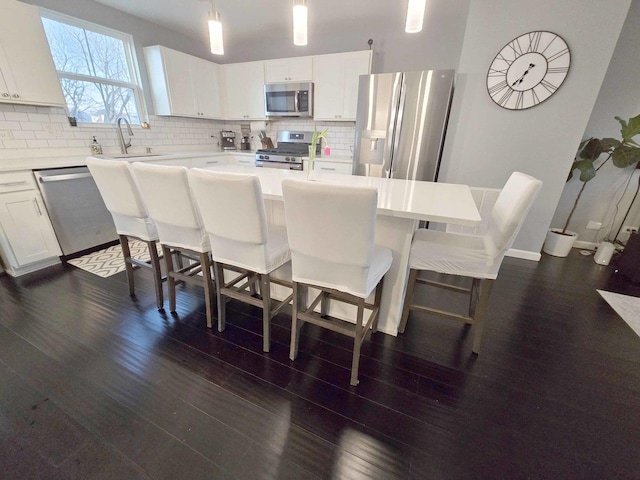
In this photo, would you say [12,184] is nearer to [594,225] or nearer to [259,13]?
[259,13]

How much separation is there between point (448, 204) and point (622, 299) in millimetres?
2179

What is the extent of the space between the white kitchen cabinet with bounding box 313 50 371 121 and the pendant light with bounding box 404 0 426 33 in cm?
237

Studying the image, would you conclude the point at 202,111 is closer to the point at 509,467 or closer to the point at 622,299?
the point at 509,467

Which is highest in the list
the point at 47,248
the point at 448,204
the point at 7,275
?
the point at 448,204

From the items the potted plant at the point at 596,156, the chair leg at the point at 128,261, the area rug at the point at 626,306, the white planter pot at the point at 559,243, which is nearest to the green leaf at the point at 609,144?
the potted plant at the point at 596,156

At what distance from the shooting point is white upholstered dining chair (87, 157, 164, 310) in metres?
1.68

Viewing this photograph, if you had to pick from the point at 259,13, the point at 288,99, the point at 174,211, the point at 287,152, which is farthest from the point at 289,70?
the point at 174,211

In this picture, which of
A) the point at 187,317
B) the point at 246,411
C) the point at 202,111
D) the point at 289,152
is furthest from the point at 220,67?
the point at 246,411

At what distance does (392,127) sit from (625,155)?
2242 millimetres

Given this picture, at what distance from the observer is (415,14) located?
122cm

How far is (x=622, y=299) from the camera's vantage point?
2279 mm

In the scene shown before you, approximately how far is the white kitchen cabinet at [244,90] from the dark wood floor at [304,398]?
344cm

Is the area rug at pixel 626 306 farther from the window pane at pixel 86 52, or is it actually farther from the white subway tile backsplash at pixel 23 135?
the window pane at pixel 86 52

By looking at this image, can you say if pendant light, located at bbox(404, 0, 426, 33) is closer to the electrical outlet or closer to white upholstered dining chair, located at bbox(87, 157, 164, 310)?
white upholstered dining chair, located at bbox(87, 157, 164, 310)
